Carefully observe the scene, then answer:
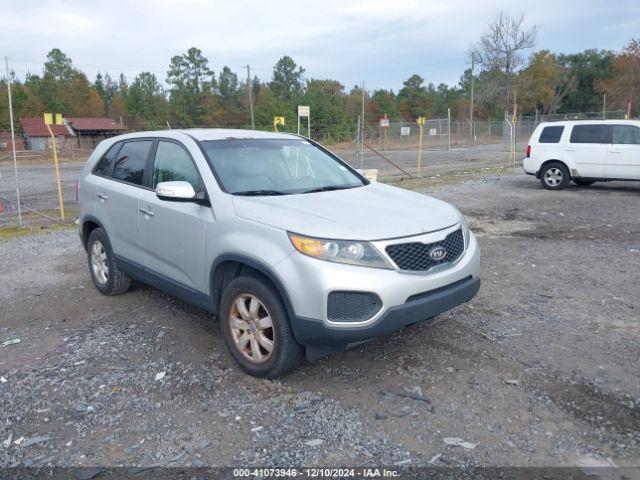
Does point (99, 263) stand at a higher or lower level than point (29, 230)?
higher

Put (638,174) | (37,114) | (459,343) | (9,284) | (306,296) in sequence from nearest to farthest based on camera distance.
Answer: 1. (306,296)
2. (459,343)
3. (9,284)
4. (638,174)
5. (37,114)

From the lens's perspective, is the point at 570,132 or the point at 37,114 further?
the point at 37,114

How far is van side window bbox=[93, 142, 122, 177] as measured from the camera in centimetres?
566

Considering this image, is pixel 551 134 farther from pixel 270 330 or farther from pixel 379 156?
pixel 379 156

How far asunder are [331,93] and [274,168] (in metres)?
74.9

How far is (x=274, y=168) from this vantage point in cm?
465

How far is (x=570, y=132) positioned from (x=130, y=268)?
12.0 metres

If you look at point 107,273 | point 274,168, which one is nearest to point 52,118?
point 107,273

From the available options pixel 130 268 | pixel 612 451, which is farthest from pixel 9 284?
pixel 612 451

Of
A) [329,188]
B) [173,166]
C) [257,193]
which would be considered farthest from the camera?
[173,166]

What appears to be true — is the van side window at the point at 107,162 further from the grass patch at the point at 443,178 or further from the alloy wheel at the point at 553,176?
the alloy wheel at the point at 553,176

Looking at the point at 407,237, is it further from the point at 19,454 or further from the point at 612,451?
the point at 19,454

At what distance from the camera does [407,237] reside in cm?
363

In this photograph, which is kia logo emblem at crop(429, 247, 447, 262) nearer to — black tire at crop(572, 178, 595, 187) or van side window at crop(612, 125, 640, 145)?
van side window at crop(612, 125, 640, 145)
